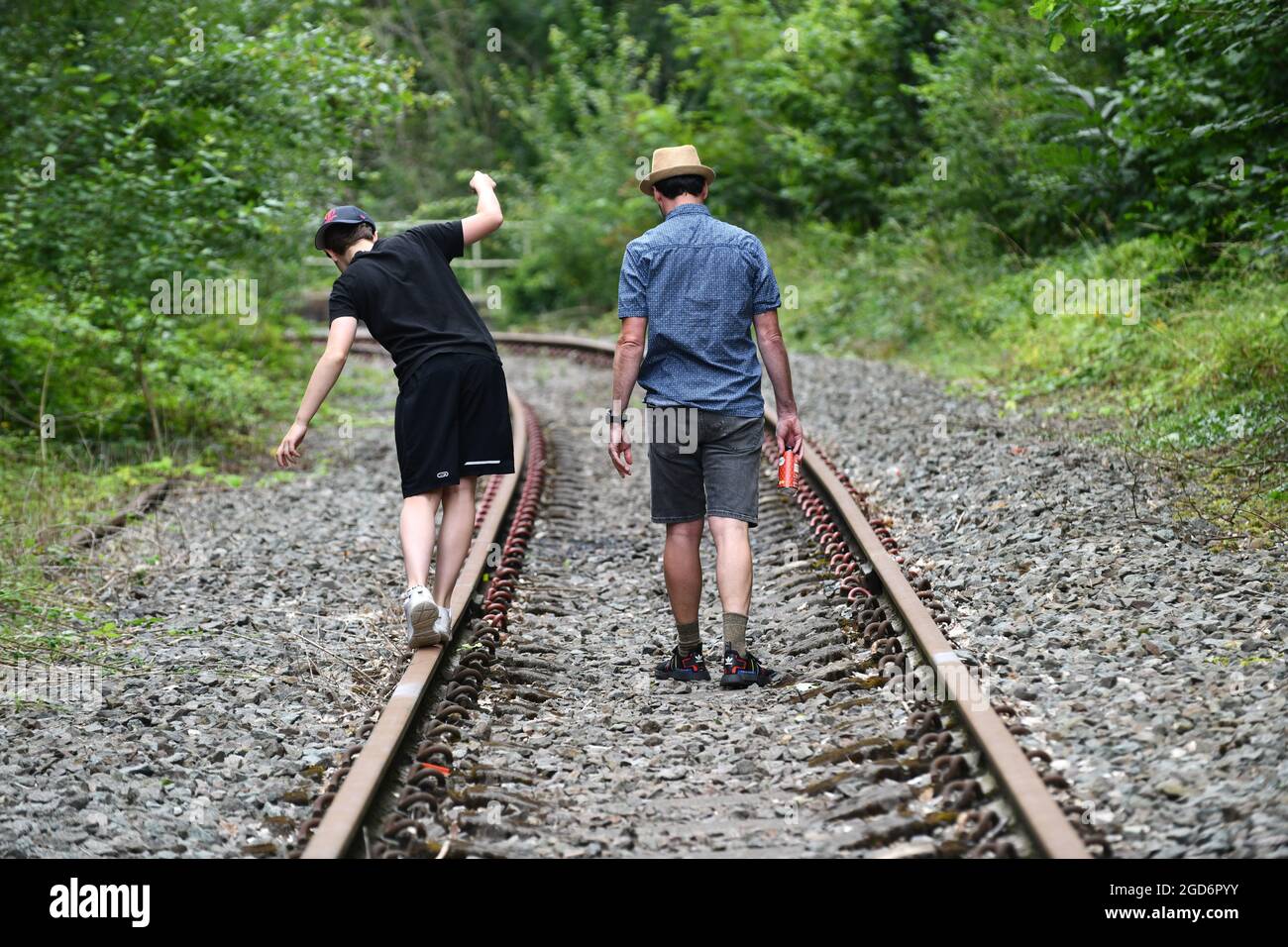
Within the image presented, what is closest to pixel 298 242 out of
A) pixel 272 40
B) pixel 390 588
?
pixel 272 40

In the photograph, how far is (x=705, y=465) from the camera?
214 inches

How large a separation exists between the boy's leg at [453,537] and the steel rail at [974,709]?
1.82 metres

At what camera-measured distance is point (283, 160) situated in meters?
12.0

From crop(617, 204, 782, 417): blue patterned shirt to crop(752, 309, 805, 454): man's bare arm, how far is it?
63mm

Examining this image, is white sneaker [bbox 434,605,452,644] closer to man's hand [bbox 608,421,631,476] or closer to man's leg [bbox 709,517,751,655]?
man's hand [bbox 608,421,631,476]

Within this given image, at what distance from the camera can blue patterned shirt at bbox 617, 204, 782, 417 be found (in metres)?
5.26

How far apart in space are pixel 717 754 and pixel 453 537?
67.4 inches

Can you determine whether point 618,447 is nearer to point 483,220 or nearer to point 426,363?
point 426,363

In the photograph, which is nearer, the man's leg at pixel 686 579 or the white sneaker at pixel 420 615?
the white sneaker at pixel 420 615

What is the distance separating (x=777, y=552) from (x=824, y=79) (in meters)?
14.0

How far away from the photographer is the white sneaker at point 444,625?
5.37 meters

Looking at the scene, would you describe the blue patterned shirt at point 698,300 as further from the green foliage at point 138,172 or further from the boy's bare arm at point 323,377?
the green foliage at point 138,172

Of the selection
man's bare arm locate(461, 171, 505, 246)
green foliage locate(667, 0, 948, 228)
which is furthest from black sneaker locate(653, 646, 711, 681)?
green foliage locate(667, 0, 948, 228)

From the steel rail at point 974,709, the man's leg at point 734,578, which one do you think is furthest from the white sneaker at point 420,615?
the steel rail at point 974,709
